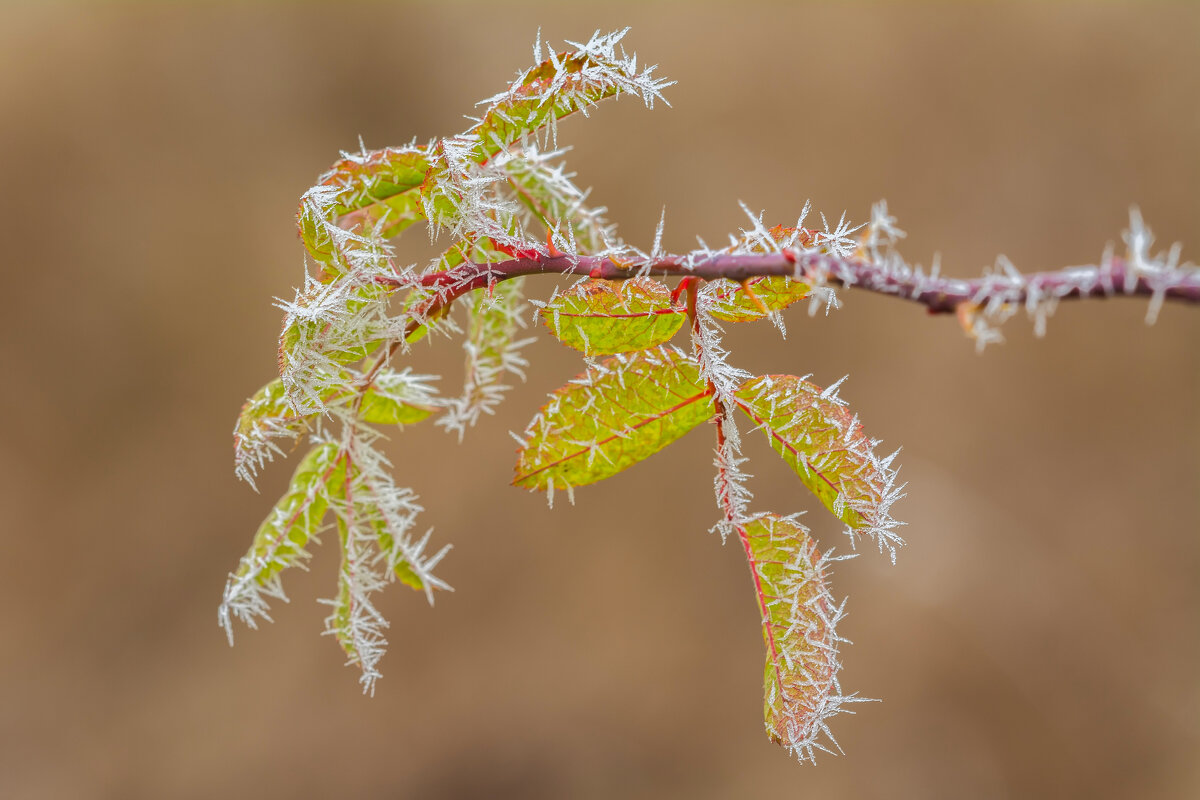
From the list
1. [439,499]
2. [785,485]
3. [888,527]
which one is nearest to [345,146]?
[439,499]

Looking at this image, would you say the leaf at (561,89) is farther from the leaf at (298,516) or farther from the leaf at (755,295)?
the leaf at (298,516)

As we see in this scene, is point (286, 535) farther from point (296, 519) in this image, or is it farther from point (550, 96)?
point (550, 96)

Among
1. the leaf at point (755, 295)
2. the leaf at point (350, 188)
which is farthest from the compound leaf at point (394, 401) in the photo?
the leaf at point (755, 295)

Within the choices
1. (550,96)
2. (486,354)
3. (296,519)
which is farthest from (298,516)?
Answer: (550,96)

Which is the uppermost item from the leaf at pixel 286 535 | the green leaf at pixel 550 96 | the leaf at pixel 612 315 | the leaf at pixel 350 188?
the green leaf at pixel 550 96

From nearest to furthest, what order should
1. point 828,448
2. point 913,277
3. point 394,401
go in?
point 913,277 < point 828,448 < point 394,401

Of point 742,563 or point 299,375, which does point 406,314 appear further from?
point 742,563
